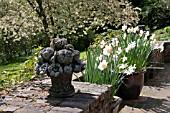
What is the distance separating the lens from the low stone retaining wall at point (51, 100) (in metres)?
2.55

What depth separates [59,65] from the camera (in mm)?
2770

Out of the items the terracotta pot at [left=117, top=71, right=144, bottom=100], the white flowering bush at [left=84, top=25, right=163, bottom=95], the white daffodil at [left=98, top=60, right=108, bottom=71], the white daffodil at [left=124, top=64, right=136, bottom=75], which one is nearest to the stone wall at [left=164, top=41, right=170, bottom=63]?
the white flowering bush at [left=84, top=25, right=163, bottom=95]

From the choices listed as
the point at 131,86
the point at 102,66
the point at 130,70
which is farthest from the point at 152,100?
the point at 102,66

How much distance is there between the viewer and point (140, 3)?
55.6ft

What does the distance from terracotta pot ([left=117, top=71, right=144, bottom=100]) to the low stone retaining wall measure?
107 centimetres

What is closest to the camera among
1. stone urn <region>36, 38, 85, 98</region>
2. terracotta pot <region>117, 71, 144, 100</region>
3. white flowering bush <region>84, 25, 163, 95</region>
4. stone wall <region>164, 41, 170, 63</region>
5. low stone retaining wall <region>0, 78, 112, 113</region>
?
low stone retaining wall <region>0, 78, 112, 113</region>

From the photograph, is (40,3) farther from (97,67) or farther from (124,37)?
(97,67)

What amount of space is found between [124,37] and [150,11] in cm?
1182

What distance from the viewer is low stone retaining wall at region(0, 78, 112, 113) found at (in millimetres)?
2547

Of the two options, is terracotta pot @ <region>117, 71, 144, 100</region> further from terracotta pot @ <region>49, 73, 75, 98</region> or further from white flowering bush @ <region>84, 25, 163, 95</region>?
terracotta pot @ <region>49, 73, 75, 98</region>

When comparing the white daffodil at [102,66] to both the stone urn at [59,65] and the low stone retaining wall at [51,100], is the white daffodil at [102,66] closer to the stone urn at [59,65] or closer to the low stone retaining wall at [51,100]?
the low stone retaining wall at [51,100]

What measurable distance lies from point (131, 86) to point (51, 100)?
1960 millimetres

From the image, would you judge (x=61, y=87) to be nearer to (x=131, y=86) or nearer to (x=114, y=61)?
(x=114, y=61)

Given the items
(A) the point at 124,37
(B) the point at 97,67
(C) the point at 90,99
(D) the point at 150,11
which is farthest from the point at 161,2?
(C) the point at 90,99
